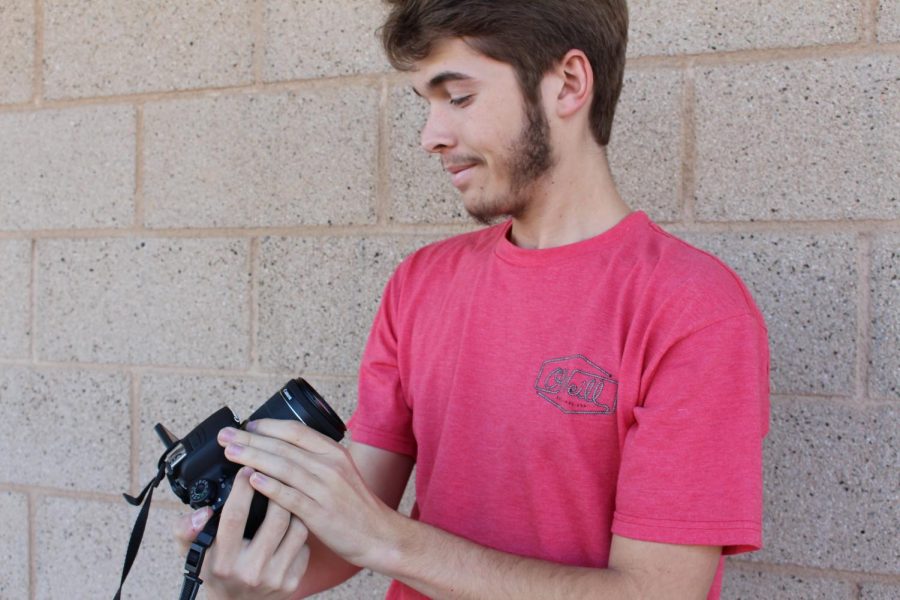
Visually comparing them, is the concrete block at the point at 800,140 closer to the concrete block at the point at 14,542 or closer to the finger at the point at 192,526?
A: the finger at the point at 192,526

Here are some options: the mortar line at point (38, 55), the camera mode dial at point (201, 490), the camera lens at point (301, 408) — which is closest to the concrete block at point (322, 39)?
the mortar line at point (38, 55)

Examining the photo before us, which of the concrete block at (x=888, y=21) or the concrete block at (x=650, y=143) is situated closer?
the concrete block at (x=888, y=21)

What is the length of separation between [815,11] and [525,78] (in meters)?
0.68


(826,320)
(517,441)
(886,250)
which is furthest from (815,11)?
(517,441)

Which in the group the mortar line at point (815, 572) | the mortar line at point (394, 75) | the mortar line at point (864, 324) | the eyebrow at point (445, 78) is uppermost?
the mortar line at point (394, 75)

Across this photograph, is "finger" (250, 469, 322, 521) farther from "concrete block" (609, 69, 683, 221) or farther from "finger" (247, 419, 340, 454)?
"concrete block" (609, 69, 683, 221)

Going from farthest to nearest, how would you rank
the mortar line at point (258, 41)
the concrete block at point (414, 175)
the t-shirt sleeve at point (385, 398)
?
the mortar line at point (258, 41) < the concrete block at point (414, 175) < the t-shirt sleeve at point (385, 398)

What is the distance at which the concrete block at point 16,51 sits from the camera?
2258mm

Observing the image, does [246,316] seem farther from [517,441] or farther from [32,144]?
[517,441]

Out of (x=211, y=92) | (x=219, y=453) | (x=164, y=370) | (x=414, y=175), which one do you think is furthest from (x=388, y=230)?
(x=219, y=453)

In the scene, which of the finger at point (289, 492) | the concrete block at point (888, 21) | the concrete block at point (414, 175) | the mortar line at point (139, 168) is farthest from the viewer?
the mortar line at point (139, 168)

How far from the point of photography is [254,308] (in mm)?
2051

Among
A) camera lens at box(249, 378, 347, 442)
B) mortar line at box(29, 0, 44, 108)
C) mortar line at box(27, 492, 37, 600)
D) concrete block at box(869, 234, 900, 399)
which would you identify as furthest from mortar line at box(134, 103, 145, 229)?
concrete block at box(869, 234, 900, 399)

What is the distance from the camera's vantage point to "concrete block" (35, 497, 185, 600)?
7.00 ft
